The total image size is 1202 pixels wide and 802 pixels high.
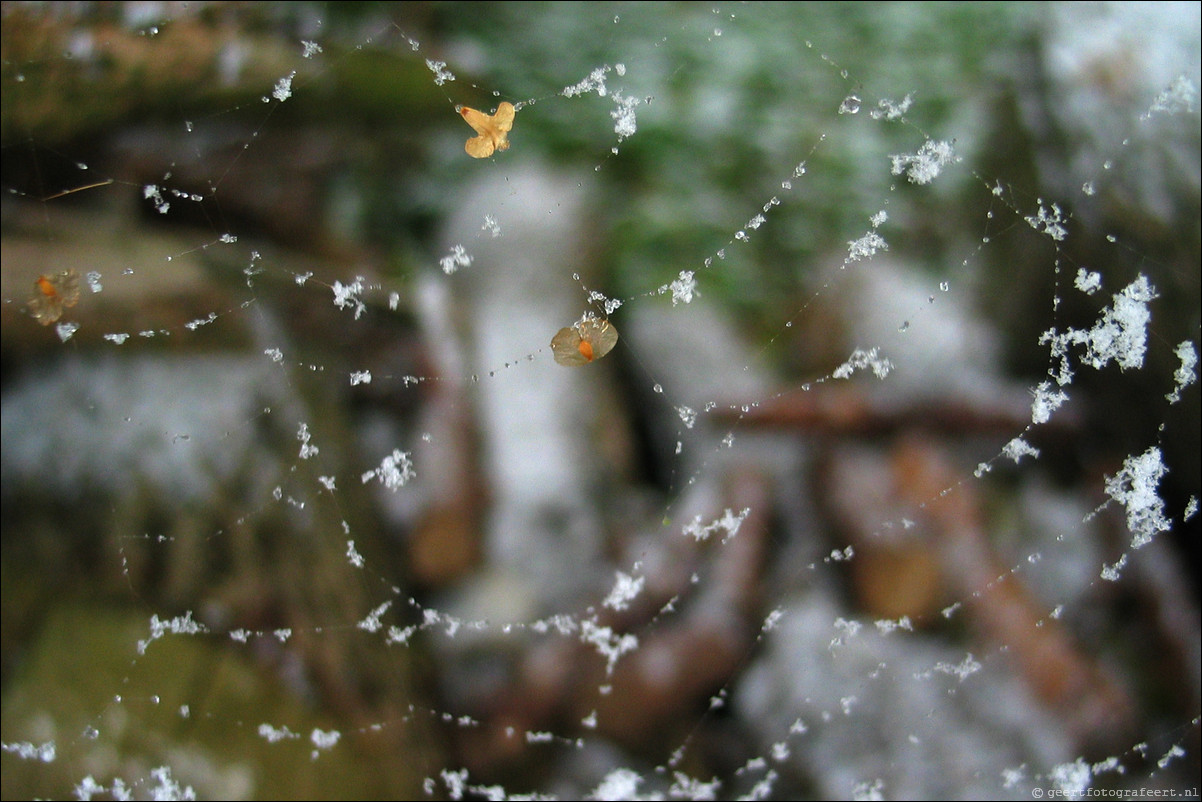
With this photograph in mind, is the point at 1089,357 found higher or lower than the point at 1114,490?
higher

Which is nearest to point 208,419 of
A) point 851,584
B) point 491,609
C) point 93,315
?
point 93,315

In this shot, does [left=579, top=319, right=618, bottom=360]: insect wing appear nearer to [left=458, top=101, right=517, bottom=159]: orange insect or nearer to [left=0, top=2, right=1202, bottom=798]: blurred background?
[left=0, top=2, right=1202, bottom=798]: blurred background

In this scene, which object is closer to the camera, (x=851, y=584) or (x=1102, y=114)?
(x=851, y=584)

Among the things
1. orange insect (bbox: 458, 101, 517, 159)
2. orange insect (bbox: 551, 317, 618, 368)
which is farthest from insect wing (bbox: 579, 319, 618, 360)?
orange insect (bbox: 458, 101, 517, 159)

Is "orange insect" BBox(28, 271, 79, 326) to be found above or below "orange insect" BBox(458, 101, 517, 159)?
below

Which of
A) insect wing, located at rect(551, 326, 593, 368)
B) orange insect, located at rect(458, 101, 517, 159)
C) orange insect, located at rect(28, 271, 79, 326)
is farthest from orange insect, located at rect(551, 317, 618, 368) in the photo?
orange insect, located at rect(28, 271, 79, 326)

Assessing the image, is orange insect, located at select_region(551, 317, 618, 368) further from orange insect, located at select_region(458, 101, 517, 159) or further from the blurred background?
orange insect, located at select_region(458, 101, 517, 159)

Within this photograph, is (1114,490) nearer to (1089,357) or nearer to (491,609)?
(1089,357)
